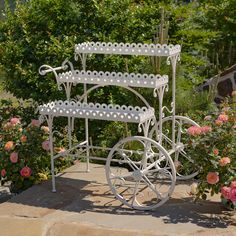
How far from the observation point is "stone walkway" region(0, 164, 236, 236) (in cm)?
389

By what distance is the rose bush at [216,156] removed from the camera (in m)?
4.01

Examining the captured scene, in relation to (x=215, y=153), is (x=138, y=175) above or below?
below

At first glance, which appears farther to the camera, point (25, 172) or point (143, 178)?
point (25, 172)

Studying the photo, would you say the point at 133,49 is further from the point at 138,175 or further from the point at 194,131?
the point at 138,175

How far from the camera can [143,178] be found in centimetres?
435

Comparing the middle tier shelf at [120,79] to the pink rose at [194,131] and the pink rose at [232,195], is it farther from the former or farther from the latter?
the pink rose at [232,195]

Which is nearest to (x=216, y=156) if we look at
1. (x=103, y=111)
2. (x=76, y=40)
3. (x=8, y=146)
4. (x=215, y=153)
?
(x=215, y=153)

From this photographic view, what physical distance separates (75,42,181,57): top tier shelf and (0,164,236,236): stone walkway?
1227 millimetres

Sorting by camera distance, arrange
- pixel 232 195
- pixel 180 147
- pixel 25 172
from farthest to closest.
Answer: pixel 180 147
pixel 25 172
pixel 232 195

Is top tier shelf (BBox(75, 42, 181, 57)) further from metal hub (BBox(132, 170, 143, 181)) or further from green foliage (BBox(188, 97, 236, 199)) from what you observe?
metal hub (BBox(132, 170, 143, 181))

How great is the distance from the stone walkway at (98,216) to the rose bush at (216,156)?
191mm

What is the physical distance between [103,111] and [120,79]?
0.47 metres

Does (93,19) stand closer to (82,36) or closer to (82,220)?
(82,36)

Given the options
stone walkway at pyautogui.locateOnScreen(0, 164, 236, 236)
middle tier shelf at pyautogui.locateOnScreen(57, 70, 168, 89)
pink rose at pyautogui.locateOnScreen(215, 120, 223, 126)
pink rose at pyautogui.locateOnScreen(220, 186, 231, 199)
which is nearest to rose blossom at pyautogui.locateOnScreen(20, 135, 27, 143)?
stone walkway at pyautogui.locateOnScreen(0, 164, 236, 236)
